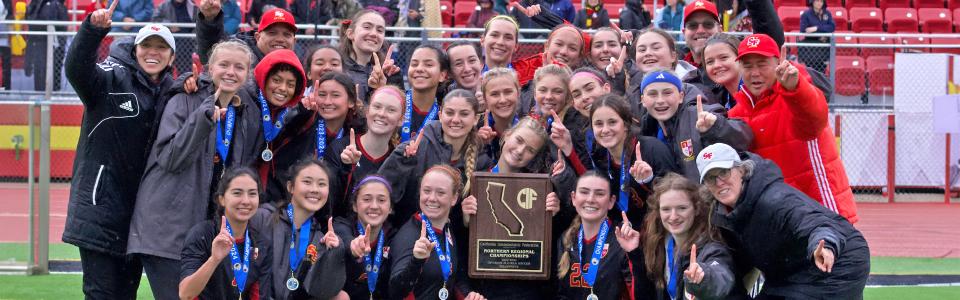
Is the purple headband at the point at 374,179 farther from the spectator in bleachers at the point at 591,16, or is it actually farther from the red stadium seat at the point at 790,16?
the red stadium seat at the point at 790,16

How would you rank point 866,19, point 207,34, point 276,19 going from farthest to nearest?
1. point 866,19
2. point 276,19
3. point 207,34

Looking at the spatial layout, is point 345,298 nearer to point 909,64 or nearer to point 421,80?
point 421,80

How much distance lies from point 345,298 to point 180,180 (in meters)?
1.08

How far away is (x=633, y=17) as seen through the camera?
16250mm

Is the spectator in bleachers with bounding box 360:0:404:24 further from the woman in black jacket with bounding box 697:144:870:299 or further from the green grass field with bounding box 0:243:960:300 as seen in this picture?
the woman in black jacket with bounding box 697:144:870:299

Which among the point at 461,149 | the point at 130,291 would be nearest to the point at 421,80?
the point at 461,149

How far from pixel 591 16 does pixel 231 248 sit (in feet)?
31.3

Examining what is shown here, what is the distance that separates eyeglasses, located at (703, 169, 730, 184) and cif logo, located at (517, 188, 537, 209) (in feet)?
3.48

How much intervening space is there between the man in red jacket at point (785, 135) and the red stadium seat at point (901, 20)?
1335 cm

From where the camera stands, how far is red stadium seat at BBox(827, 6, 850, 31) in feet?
62.0

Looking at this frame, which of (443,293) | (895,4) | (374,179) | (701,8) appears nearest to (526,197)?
(443,293)

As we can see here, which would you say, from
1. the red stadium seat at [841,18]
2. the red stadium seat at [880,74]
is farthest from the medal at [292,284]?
the red stadium seat at [841,18]

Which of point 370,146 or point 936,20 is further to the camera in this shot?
point 936,20

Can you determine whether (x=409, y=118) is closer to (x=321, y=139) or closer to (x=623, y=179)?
(x=321, y=139)
